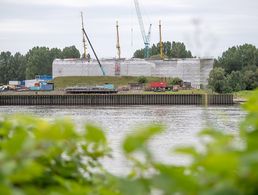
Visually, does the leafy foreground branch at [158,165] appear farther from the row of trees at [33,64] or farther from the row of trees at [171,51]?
the row of trees at [33,64]

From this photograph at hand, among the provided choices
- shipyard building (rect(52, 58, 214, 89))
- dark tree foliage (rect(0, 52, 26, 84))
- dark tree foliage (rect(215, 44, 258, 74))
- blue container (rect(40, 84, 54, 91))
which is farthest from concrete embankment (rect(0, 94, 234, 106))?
dark tree foliage (rect(0, 52, 26, 84))

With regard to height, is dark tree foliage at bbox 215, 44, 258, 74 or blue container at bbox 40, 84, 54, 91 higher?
dark tree foliage at bbox 215, 44, 258, 74

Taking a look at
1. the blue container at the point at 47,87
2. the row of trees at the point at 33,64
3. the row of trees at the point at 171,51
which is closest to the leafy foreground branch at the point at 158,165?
the blue container at the point at 47,87

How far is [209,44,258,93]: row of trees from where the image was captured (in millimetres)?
102562

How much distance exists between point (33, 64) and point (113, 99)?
96.8 meters

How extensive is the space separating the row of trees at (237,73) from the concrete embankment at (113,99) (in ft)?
10.7

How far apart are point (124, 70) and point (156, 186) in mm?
132363

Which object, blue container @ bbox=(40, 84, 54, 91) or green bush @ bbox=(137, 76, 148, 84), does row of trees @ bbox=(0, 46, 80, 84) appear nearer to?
blue container @ bbox=(40, 84, 54, 91)

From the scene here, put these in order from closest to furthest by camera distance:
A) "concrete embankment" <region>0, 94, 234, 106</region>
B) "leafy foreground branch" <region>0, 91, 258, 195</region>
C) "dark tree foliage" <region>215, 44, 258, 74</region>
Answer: "leafy foreground branch" <region>0, 91, 258, 195</region>
"concrete embankment" <region>0, 94, 234, 106</region>
"dark tree foliage" <region>215, 44, 258, 74</region>

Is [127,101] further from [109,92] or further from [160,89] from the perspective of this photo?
[160,89]

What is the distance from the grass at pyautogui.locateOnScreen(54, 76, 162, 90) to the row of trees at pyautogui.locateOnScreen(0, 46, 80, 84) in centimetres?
5368

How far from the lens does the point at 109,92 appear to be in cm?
10256

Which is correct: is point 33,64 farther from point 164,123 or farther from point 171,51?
point 164,123

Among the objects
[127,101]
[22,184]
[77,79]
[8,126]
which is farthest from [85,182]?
[77,79]
